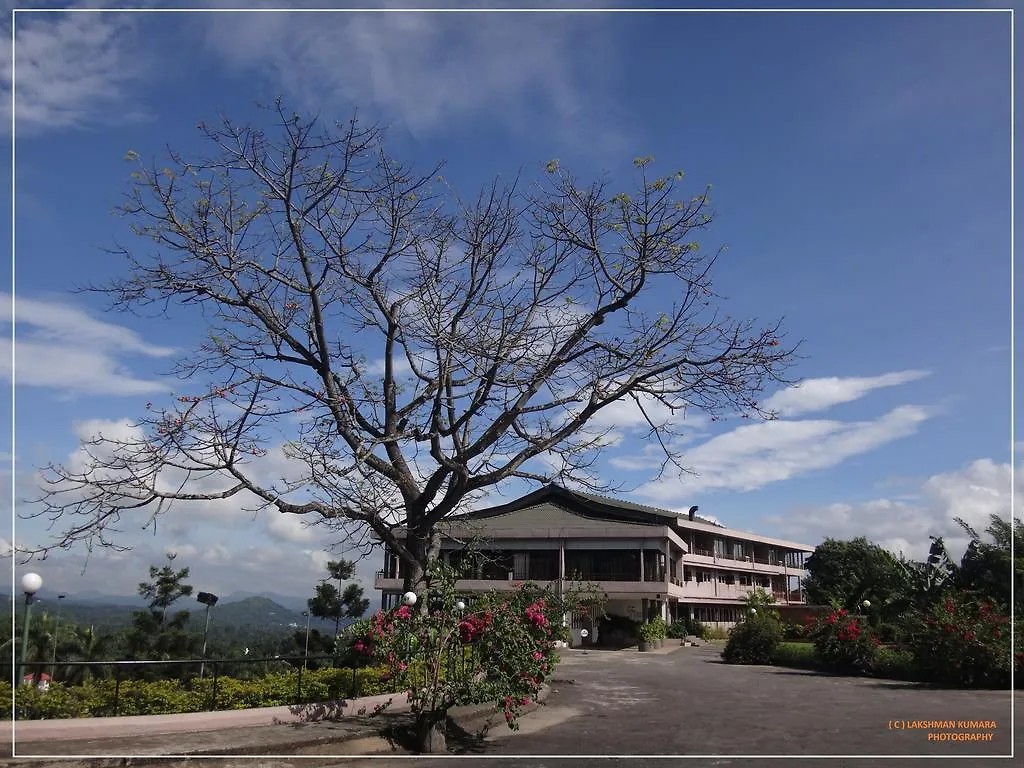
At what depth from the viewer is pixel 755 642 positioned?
25.7m

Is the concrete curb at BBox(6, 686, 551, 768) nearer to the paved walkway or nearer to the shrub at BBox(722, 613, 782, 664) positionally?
the paved walkway

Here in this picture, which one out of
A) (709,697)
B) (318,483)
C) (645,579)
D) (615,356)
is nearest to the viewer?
(318,483)

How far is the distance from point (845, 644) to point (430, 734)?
1546cm

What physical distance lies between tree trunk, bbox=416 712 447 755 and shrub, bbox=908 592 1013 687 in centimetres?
1287

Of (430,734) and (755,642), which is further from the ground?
(430,734)

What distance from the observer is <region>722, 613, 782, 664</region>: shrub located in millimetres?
25578

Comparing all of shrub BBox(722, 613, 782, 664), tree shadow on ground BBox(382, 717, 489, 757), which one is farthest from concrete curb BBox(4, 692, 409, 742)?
shrub BBox(722, 613, 782, 664)

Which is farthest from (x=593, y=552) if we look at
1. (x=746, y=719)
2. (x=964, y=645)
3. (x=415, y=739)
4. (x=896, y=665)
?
(x=415, y=739)

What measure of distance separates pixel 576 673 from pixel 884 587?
571 inches

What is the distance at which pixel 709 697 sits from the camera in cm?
1619

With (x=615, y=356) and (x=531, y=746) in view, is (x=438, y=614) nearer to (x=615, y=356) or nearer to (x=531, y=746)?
(x=531, y=746)

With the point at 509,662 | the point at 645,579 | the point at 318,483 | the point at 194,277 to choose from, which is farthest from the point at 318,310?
the point at 645,579

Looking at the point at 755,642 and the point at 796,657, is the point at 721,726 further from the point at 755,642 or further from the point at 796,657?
the point at 755,642

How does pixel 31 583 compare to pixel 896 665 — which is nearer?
pixel 31 583
